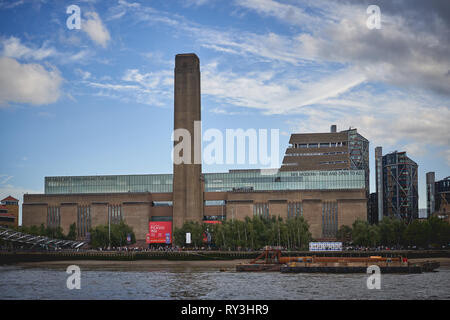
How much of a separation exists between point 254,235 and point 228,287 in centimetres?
8766

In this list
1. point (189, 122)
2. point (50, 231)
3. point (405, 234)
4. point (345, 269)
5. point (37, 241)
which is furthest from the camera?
point (189, 122)

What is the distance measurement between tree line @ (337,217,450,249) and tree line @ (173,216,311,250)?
16.8 m

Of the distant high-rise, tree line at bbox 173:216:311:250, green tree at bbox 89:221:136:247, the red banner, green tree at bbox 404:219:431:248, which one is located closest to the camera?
tree line at bbox 173:216:311:250

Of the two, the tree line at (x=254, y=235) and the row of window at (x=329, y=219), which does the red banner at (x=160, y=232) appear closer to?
the tree line at (x=254, y=235)

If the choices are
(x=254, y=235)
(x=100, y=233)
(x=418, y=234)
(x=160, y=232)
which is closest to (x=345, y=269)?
(x=254, y=235)

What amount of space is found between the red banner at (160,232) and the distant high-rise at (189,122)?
363 cm

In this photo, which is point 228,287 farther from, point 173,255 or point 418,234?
point 418,234

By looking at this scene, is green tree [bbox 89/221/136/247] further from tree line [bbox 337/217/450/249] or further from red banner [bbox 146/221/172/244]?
tree line [bbox 337/217/450/249]

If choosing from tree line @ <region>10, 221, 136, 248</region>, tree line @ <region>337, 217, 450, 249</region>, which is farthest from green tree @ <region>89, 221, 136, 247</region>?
tree line @ <region>337, 217, 450, 249</region>

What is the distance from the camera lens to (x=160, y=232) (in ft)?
642

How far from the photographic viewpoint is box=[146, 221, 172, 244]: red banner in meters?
194
